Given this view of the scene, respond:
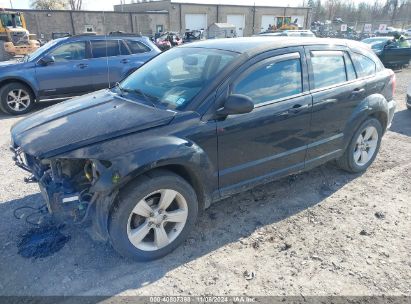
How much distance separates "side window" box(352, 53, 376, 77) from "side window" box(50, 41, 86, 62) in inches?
256

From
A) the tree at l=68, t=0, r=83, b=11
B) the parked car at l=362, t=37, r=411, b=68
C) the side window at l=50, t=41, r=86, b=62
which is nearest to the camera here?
the side window at l=50, t=41, r=86, b=62

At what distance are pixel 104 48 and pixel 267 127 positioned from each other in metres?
6.62

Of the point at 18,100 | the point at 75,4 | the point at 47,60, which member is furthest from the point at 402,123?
the point at 75,4

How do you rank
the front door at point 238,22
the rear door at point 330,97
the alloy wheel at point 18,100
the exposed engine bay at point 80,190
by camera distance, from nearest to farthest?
the exposed engine bay at point 80,190 < the rear door at point 330,97 < the alloy wheel at point 18,100 < the front door at point 238,22

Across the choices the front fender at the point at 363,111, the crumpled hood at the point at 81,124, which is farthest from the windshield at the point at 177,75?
the front fender at the point at 363,111

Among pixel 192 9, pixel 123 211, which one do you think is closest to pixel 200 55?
pixel 123 211

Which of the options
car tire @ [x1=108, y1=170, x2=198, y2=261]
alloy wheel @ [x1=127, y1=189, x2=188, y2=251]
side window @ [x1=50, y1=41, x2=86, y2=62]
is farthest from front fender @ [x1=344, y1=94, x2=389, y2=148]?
side window @ [x1=50, y1=41, x2=86, y2=62]

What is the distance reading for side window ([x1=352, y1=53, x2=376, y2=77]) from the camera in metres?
4.27

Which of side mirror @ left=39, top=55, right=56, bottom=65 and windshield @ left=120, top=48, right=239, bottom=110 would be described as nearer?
windshield @ left=120, top=48, right=239, bottom=110

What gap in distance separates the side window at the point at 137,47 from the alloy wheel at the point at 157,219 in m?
6.91

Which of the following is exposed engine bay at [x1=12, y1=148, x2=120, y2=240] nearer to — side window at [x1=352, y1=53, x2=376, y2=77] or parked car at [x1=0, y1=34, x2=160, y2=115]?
side window at [x1=352, y1=53, x2=376, y2=77]

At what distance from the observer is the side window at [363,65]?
14.0ft

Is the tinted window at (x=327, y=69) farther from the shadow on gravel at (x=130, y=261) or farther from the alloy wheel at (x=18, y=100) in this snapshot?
the alloy wheel at (x=18, y=100)

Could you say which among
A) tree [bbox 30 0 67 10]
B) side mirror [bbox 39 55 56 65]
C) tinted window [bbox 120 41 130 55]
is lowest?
side mirror [bbox 39 55 56 65]
